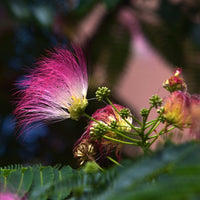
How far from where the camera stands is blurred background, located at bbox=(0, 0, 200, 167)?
2.32 metres

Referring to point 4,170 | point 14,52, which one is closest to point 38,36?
point 14,52

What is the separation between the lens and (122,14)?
2451mm

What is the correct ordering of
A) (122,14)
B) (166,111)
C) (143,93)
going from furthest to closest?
(143,93) < (122,14) < (166,111)

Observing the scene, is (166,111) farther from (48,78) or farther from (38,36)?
(38,36)

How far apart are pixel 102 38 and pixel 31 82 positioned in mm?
1601

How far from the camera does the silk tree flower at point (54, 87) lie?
882 millimetres

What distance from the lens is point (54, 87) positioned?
885mm

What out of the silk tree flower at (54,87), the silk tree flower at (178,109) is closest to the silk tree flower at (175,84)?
the silk tree flower at (178,109)

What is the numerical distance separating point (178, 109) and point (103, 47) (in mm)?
1777

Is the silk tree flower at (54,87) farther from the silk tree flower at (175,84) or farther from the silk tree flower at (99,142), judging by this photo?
the silk tree flower at (175,84)

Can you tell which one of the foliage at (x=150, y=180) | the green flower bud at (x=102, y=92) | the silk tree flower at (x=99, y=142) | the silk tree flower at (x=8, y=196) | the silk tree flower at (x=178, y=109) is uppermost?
the green flower bud at (x=102, y=92)

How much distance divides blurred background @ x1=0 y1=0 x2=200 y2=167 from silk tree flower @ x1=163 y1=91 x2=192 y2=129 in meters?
1.53

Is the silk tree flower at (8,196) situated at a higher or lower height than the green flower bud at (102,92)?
lower

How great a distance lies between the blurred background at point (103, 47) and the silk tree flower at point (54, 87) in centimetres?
134
